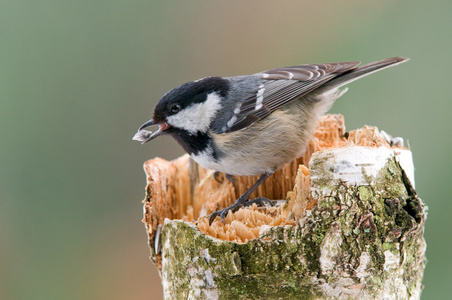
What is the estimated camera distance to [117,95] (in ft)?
14.0

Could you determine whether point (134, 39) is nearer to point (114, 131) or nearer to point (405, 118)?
point (114, 131)

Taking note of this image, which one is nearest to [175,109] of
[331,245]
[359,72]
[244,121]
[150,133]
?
[150,133]

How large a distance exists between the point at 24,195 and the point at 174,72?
5.63 feet

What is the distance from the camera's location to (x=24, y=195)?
391cm

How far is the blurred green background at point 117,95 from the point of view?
377 cm

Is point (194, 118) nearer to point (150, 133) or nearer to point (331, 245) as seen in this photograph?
point (150, 133)

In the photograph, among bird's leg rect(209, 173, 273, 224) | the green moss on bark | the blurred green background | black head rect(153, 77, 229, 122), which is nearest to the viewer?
the green moss on bark

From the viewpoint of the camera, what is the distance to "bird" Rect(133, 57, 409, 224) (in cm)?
280

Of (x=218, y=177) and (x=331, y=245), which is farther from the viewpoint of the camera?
(x=218, y=177)

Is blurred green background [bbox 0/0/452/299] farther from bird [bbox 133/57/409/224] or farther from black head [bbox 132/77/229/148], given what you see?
black head [bbox 132/77/229/148]

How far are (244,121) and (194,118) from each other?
0.31 m

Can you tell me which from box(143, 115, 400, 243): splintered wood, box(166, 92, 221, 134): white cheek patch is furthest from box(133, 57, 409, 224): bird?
box(143, 115, 400, 243): splintered wood

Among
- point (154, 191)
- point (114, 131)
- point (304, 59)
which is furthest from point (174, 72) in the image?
point (154, 191)

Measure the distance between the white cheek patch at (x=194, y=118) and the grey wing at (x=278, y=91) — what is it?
129 millimetres
